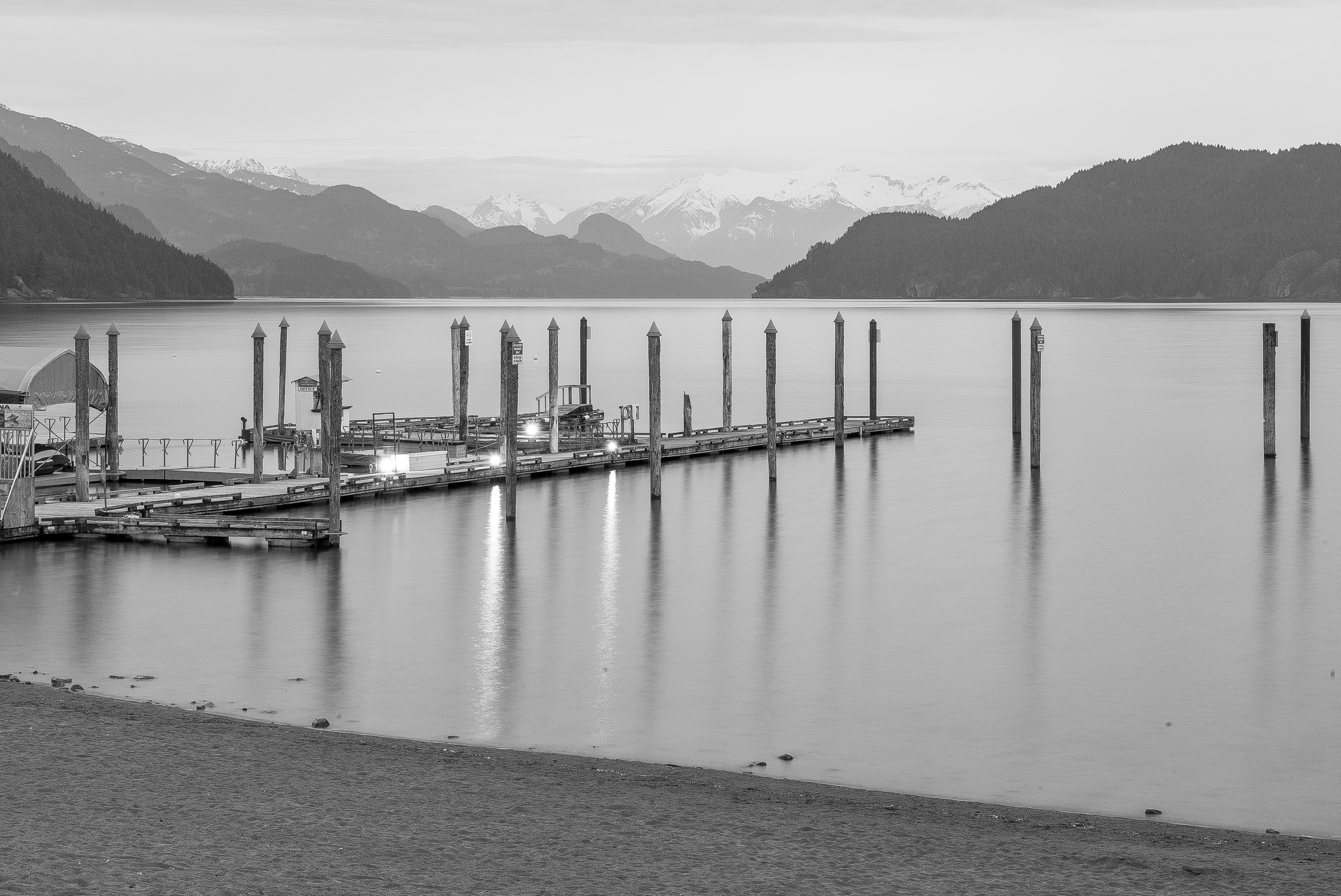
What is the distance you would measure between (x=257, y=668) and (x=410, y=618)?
176 inches

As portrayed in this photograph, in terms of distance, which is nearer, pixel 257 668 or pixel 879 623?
pixel 257 668

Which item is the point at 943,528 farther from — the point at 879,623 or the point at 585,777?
the point at 585,777

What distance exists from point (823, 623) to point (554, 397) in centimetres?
2824

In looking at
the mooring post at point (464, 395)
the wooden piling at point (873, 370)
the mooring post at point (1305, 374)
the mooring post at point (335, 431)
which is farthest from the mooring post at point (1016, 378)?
the mooring post at point (335, 431)

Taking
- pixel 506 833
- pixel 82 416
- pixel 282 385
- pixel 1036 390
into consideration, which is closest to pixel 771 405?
pixel 1036 390

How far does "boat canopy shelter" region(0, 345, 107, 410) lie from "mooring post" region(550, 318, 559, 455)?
1387 centimetres

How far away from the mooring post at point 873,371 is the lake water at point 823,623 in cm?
583

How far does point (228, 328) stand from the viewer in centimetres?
18500

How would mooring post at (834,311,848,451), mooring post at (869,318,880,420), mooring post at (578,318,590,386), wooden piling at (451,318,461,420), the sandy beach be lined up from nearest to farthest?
the sandy beach → mooring post at (834,311,848,451) → wooden piling at (451,318,461,420) → mooring post at (869,318,880,420) → mooring post at (578,318,590,386)

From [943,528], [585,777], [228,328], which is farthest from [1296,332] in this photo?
[585,777]

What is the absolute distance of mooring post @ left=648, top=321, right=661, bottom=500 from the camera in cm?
→ 3969

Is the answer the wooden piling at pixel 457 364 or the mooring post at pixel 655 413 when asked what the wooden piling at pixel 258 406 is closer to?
the wooden piling at pixel 457 364

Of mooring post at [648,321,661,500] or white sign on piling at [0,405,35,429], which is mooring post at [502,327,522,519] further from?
white sign on piling at [0,405,35,429]

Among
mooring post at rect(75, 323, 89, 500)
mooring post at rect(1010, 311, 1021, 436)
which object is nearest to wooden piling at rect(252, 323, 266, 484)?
mooring post at rect(75, 323, 89, 500)
